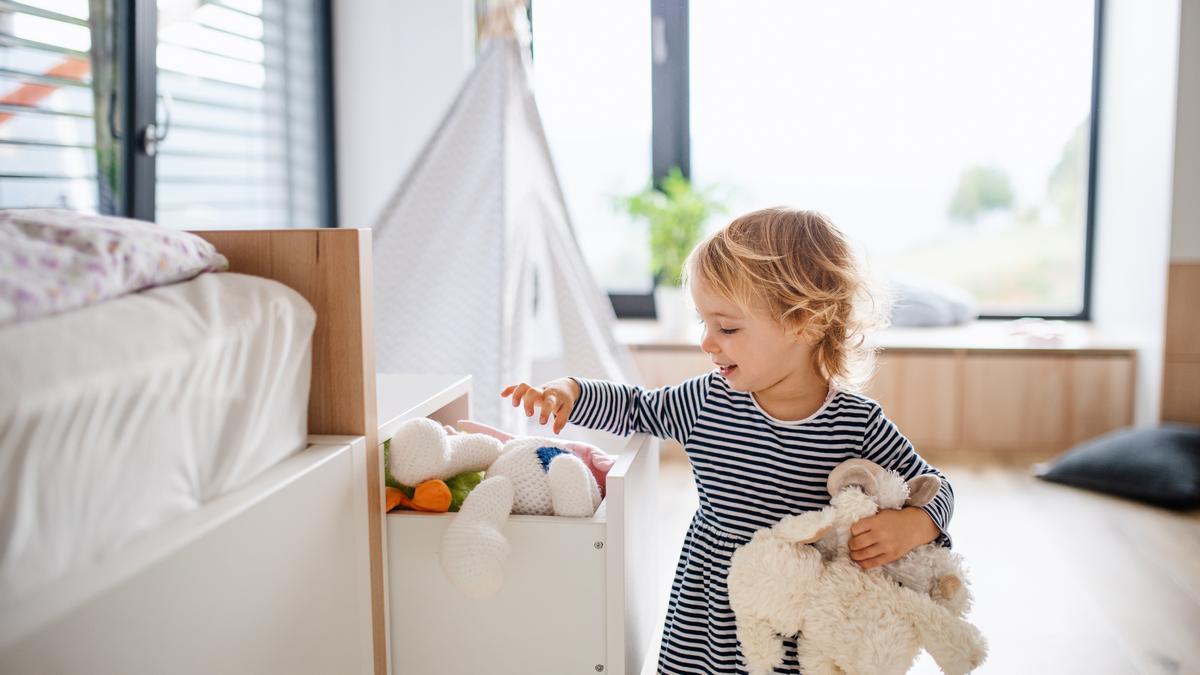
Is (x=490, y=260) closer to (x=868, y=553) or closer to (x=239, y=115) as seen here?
(x=239, y=115)

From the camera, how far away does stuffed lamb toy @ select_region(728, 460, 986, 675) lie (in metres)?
1.06

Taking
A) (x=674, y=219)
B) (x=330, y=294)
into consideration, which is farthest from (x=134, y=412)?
(x=674, y=219)

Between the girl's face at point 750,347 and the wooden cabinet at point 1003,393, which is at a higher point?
the girl's face at point 750,347

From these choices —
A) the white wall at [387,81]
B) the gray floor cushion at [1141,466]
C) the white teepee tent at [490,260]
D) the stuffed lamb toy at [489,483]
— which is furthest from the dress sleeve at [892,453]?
the white wall at [387,81]

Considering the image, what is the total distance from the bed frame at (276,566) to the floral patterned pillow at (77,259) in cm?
15

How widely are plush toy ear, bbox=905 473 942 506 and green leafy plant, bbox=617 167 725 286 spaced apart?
2100 mm

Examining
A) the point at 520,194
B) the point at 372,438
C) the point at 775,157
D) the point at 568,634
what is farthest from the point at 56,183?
the point at 775,157

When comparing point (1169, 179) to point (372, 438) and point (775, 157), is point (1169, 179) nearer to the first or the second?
point (775, 157)

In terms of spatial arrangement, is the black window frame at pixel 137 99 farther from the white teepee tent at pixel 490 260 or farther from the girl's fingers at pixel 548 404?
the girl's fingers at pixel 548 404

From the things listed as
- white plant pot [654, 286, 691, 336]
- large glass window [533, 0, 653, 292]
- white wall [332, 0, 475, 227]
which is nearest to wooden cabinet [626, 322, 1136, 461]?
white plant pot [654, 286, 691, 336]

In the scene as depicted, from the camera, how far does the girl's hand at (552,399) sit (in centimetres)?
127

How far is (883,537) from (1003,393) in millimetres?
2244

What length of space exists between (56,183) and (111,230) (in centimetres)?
148

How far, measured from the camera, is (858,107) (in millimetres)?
3648
